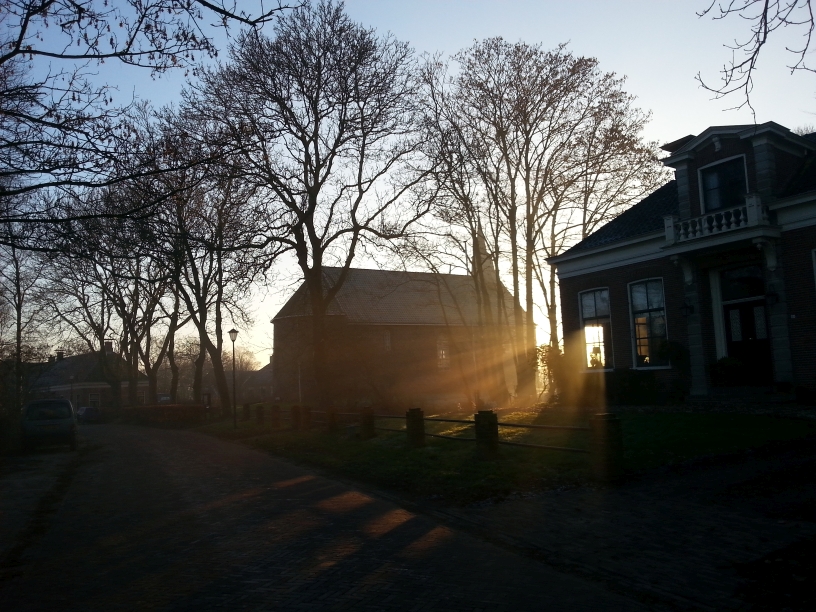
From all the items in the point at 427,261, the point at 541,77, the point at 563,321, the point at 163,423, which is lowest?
the point at 163,423

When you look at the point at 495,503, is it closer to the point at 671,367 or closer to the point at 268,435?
the point at 671,367

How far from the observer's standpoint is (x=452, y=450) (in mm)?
14812

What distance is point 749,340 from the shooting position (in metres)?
20.5

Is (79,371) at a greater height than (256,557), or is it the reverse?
(79,371)

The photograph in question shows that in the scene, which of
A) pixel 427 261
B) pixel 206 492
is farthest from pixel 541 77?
pixel 206 492

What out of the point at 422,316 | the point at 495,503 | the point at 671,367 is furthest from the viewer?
the point at 422,316

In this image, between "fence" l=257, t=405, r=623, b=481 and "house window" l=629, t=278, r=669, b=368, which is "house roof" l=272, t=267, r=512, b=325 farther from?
"fence" l=257, t=405, r=623, b=481

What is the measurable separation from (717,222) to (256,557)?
56.6 ft

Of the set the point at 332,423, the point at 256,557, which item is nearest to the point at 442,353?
the point at 332,423

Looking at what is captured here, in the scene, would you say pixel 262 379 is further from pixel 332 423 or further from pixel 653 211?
pixel 653 211

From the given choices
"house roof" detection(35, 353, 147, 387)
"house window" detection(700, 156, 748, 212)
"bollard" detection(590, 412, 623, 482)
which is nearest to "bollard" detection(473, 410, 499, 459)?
"bollard" detection(590, 412, 623, 482)

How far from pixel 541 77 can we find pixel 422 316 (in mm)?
28959

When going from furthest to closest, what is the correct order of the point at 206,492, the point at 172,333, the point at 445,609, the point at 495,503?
the point at 172,333 < the point at 206,492 < the point at 495,503 < the point at 445,609

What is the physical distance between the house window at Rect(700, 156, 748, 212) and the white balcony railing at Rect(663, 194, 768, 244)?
397mm
